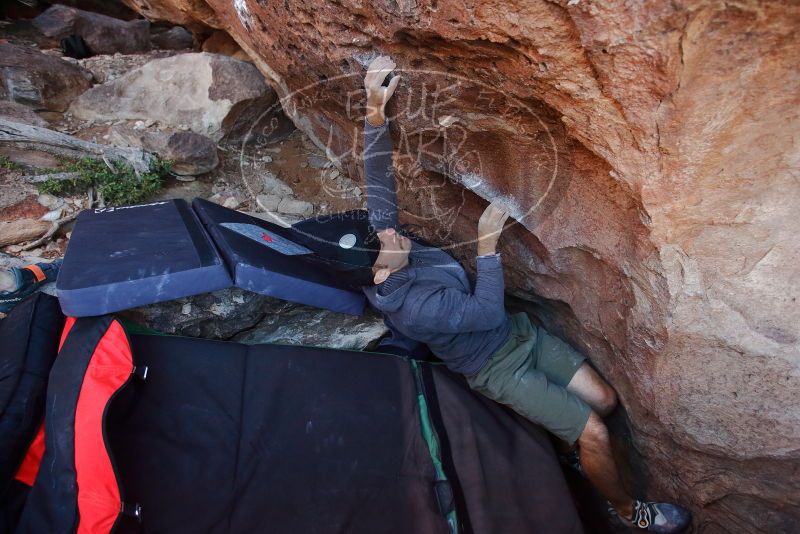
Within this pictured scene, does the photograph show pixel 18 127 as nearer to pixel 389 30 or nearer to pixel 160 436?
pixel 160 436

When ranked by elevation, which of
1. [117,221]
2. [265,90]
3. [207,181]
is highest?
[265,90]

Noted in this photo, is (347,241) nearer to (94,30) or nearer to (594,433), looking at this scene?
(594,433)

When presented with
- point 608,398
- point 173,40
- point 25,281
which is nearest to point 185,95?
point 25,281

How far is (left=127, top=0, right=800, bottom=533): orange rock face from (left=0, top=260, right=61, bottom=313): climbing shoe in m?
1.67

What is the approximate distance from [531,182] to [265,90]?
2600mm

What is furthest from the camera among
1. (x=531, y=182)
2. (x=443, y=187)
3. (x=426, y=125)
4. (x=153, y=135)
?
(x=153, y=135)

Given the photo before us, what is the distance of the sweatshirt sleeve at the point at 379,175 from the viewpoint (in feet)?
7.38

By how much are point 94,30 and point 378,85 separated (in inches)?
223

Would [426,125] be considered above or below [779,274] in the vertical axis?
below

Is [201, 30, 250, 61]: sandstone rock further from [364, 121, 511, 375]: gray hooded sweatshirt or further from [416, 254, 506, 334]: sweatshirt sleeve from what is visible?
[416, 254, 506, 334]: sweatshirt sleeve

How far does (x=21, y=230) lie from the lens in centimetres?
294

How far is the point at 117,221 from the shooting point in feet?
7.84

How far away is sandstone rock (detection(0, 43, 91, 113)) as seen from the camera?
3664 millimetres

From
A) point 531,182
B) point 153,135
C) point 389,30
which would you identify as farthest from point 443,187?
point 153,135
